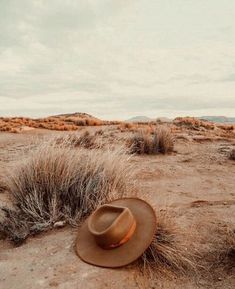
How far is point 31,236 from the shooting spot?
433 centimetres

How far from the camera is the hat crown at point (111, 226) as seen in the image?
3508mm

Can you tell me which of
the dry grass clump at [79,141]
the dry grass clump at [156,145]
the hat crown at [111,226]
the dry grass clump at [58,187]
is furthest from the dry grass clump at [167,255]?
the dry grass clump at [156,145]

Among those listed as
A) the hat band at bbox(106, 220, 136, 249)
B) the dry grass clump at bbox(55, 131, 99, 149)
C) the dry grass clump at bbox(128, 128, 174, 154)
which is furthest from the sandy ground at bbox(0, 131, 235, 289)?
the dry grass clump at bbox(55, 131, 99, 149)

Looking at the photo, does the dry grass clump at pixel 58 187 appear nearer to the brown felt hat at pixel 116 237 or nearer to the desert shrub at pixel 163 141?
the brown felt hat at pixel 116 237

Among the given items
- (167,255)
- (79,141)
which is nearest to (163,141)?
(79,141)

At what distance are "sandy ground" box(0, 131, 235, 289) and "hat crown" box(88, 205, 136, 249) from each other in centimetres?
23

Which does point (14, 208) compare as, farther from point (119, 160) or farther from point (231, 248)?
point (231, 248)

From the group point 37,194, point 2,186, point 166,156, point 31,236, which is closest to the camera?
point 31,236

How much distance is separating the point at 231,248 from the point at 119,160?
5.74 ft

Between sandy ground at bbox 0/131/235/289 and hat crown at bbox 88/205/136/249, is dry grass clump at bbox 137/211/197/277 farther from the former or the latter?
hat crown at bbox 88/205/136/249

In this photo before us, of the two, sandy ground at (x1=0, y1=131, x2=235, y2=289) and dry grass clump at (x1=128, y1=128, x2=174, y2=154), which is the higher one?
dry grass clump at (x1=128, y1=128, x2=174, y2=154)

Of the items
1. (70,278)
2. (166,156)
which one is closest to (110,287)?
(70,278)

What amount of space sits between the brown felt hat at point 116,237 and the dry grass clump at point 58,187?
0.63 metres

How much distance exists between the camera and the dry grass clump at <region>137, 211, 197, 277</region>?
12.0 ft
